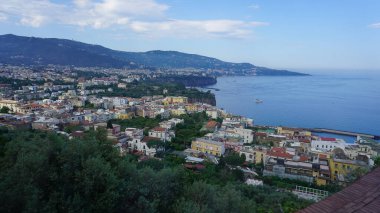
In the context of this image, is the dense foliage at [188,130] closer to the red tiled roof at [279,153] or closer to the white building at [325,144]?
the red tiled roof at [279,153]

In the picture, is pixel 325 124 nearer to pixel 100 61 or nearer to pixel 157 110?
pixel 157 110

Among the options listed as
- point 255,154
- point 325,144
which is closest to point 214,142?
point 255,154

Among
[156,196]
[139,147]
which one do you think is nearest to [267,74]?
[139,147]

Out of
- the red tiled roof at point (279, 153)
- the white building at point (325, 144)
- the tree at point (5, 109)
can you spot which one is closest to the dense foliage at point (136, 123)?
the tree at point (5, 109)

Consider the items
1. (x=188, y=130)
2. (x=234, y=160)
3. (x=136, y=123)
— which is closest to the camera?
(x=234, y=160)

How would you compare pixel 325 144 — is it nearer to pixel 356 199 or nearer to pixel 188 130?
pixel 188 130

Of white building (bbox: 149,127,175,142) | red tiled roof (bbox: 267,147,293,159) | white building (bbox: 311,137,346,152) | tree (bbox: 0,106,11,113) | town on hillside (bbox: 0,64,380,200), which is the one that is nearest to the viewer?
town on hillside (bbox: 0,64,380,200)

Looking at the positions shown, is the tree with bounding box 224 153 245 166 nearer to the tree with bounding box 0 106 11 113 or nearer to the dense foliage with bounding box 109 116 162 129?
the dense foliage with bounding box 109 116 162 129

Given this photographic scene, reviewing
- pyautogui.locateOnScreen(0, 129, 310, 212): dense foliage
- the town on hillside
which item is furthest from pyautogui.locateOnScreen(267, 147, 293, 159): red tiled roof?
pyautogui.locateOnScreen(0, 129, 310, 212): dense foliage
